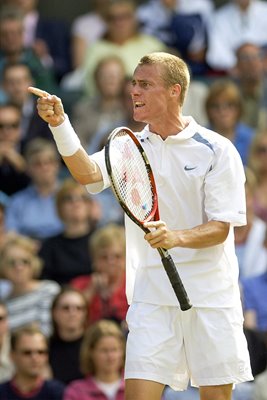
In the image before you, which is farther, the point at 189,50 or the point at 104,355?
the point at 189,50

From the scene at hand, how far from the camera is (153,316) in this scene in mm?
6211

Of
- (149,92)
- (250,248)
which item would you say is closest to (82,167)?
(149,92)

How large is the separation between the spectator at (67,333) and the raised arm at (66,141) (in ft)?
11.5

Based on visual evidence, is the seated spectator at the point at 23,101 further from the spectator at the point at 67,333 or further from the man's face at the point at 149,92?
the man's face at the point at 149,92

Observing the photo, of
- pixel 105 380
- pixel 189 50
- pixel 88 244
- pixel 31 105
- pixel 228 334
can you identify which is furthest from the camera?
pixel 189 50

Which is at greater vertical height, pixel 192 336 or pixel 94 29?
pixel 94 29

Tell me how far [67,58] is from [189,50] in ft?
5.08

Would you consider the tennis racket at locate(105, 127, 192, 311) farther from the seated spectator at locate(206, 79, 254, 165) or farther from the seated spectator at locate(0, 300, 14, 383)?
the seated spectator at locate(206, 79, 254, 165)

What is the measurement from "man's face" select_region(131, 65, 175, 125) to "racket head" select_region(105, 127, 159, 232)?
141mm

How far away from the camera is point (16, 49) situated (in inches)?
510

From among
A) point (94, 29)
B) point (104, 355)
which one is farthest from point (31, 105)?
point (104, 355)

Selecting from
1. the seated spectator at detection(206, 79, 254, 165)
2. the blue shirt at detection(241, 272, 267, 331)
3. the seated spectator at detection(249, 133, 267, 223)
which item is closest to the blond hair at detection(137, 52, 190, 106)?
the blue shirt at detection(241, 272, 267, 331)

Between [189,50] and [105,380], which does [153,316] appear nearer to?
[105,380]

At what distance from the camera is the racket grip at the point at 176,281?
5.99 m
